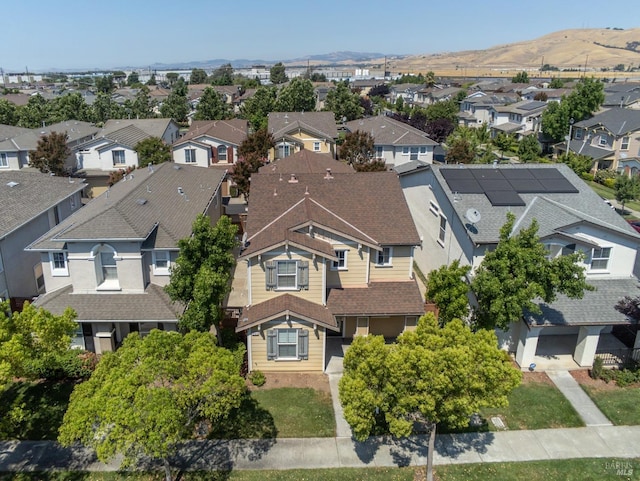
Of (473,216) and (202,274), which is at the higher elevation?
(473,216)

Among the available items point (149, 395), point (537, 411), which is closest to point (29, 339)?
point (149, 395)

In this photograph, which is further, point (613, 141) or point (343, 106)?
→ point (343, 106)

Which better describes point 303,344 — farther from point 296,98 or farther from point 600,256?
point 296,98

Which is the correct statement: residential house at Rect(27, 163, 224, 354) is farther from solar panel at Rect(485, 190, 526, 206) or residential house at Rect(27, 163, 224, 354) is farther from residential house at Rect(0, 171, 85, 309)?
solar panel at Rect(485, 190, 526, 206)

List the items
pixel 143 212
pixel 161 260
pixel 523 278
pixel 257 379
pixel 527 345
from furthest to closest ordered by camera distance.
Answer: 1. pixel 143 212
2. pixel 161 260
3. pixel 527 345
4. pixel 257 379
5. pixel 523 278

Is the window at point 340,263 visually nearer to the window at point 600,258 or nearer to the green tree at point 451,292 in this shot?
the green tree at point 451,292

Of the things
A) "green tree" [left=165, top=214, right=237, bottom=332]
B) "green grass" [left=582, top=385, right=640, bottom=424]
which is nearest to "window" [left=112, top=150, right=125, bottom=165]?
"green tree" [left=165, top=214, right=237, bottom=332]

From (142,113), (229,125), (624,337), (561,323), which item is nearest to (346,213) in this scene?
(561,323)
